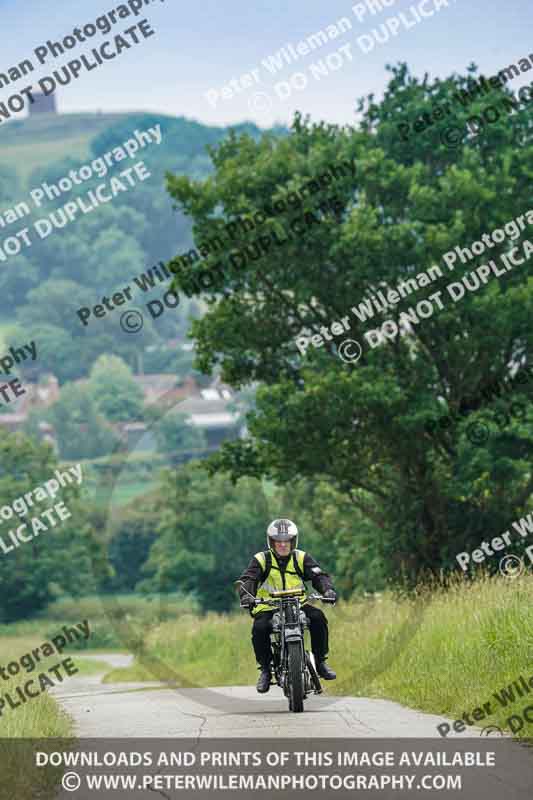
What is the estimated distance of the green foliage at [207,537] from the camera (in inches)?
2950

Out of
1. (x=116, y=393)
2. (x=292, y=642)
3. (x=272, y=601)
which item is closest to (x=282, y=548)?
(x=272, y=601)

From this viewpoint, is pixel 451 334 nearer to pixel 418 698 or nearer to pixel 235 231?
pixel 235 231

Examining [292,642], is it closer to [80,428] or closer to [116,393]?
[80,428]

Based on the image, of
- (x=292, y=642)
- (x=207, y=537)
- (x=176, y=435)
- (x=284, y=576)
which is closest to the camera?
(x=292, y=642)

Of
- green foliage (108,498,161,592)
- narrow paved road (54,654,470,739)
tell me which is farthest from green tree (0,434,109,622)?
narrow paved road (54,654,470,739)

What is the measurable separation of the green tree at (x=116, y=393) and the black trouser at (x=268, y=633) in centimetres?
15614

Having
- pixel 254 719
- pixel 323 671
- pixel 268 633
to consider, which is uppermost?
pixel 268 633

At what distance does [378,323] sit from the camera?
3033cm

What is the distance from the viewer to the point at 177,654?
28891 mm

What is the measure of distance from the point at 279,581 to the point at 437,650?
309 centimetres

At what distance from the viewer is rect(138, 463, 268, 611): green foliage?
74.9 m

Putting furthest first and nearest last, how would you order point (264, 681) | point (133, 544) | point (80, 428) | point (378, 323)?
point (80, 428)
point (133, 544)
point (378, 323)
point (264, 681)

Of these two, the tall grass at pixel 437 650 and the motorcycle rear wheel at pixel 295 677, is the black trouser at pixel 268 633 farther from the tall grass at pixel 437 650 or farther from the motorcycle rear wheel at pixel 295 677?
the tall grass at pixel 437 650

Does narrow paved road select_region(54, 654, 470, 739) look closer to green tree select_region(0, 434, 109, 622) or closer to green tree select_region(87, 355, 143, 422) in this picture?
green tree select_region(0, 434, 109, 622)
